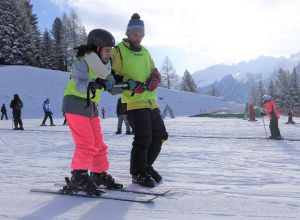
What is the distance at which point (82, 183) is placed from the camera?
3773 mm

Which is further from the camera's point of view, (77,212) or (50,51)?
(50,51)

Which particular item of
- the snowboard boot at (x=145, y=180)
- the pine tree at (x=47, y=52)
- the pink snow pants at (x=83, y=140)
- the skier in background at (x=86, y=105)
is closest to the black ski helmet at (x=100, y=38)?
the skier in background at (x=86, y=105)

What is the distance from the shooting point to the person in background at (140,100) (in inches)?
169

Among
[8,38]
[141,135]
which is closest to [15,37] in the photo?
[8,38]

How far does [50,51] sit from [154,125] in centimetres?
6462

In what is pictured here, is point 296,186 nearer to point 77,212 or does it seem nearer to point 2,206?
point 77,212

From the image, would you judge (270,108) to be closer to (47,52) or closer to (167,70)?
(47,52)

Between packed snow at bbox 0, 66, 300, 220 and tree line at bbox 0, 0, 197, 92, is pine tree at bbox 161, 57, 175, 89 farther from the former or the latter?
packed snow at bbox 0, 66, 300, 220

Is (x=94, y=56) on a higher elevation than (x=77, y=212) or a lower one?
higher

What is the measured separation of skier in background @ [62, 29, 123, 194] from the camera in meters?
3.79

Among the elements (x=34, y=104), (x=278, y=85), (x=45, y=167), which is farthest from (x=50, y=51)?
(x=45, y=167)

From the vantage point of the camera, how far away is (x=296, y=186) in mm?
4297

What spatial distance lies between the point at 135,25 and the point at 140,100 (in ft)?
2.82

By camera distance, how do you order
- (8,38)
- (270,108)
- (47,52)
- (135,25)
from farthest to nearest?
(47,52)
(8,38)
(270,108)
(135,25)
